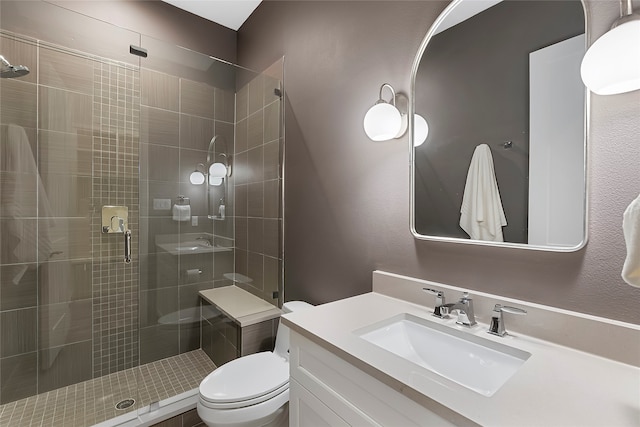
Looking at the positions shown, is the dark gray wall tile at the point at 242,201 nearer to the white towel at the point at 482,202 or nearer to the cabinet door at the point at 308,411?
the cabinet door at the point at 308,411

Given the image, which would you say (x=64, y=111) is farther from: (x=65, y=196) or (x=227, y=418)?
(x=227, y=418)

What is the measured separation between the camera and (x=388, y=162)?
1.38 m

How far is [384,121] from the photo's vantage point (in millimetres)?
1276

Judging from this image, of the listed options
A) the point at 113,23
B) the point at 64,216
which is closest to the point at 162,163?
the point at 64,216

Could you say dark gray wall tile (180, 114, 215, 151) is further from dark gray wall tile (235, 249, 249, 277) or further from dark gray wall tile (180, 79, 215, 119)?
dark gray wall tile (235, 249, 249, 277)

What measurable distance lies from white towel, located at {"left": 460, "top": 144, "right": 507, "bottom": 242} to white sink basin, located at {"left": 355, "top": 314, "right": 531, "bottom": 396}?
356 millimetres

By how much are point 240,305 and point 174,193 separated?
2.86 ft

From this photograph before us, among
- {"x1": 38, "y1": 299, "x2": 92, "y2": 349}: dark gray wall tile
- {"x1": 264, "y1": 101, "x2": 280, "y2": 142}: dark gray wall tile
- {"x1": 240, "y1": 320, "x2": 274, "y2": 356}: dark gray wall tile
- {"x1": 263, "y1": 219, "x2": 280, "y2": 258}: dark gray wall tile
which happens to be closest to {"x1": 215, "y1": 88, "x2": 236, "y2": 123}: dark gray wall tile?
{"x1": 264, "y1": 101, "x2": 280, "y2": 142}: dark gray wall tile

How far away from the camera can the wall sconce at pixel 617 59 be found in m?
0.72

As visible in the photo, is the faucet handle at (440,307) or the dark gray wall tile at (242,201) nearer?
the faucet handle at (440,307)

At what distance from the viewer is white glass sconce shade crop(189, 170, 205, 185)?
6.54 ft

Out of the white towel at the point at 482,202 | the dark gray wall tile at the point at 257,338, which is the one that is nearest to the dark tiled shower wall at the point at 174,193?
the dark gray wall tile at the point at 257,338

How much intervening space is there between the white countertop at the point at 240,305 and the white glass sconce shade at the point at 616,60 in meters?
1.89

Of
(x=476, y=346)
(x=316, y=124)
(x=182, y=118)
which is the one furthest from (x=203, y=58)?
(x=476, y=346)
